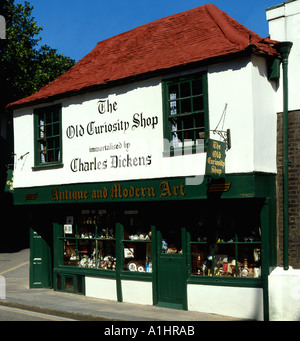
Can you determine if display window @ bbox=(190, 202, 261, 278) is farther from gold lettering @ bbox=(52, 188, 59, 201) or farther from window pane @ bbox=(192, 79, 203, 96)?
gold lettering @ bbox=(52, 188, 59, 201)

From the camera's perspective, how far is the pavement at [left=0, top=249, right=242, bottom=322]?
10586 mm

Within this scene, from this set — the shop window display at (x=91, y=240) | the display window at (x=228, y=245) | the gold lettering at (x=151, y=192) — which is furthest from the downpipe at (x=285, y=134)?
the shop window display at (x=91, y=240)

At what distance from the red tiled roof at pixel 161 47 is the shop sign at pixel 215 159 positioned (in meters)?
2.03

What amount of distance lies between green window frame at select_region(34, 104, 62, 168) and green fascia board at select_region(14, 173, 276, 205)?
840 millimetres

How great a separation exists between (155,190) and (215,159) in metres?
2.28

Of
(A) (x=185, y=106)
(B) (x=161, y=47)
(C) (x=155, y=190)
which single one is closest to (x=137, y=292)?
(C) (x=155, y=190)

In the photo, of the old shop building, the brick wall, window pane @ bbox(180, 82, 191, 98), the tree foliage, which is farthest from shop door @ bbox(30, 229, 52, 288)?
the tree foliage

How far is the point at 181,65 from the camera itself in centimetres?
1133

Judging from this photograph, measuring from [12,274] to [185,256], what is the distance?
981cm

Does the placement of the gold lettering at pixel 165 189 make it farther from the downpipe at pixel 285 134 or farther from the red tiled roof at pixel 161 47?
the red tiled roof at pixel 161 47

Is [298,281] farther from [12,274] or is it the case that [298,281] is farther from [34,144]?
[12,274]

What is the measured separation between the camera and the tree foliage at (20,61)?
26.5m

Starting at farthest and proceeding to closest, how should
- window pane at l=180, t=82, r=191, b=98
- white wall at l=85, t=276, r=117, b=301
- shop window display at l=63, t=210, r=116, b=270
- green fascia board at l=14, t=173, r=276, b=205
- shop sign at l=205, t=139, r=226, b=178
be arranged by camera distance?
shop window display at l=63, t=210, r=116, b=270 < white wall at l=85, t=276, r=117, b=301 < window pane at l=180, t=82, r=191, b=98 < green fascia board at l=14, t=173, r=276, b=205 < shop sign at l=205, t=139, r=226, b=178

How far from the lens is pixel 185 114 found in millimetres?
11398
